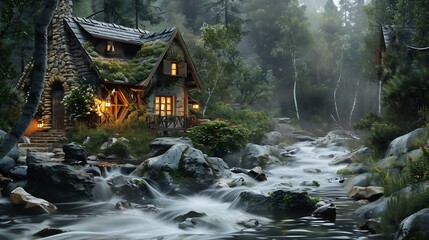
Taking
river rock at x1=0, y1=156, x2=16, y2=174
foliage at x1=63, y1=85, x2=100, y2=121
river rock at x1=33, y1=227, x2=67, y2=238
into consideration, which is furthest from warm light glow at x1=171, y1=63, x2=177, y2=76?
river rock at x1=33, y1=227, x2=67, y2=238

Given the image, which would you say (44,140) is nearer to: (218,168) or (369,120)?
(218,168)

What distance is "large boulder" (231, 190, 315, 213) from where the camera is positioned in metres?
10.8

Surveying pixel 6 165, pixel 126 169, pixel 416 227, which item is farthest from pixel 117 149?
pixel 416 227

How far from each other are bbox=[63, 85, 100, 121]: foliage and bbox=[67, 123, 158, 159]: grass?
78 centimetres

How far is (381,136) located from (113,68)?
1557 cm

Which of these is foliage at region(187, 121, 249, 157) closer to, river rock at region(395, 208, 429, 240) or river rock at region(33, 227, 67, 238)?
river rock at region(33, 227, 67, 238)

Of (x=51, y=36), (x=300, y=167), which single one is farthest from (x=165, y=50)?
(x=300, y=167)

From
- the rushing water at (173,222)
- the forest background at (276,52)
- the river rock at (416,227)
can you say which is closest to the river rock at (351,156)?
the rushing water at (173,222)

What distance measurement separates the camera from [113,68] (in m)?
25.6

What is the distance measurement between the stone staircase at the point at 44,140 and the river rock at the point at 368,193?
1620cm

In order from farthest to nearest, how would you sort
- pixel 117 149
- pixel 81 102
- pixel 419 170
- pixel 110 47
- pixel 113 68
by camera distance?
pixel 110 47 < pixel 113 68 < pixel 81 102 < pixel 117 149 < pixel 419 170

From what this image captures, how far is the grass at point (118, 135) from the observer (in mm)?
22750

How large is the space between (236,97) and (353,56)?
16.7m

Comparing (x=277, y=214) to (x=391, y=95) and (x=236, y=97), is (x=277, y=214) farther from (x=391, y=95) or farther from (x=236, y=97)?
(x=236, y=97)
